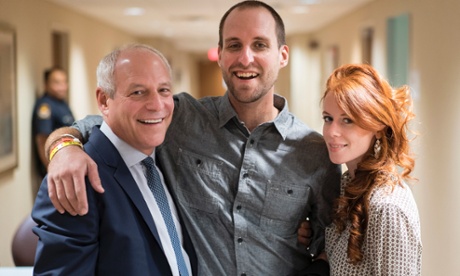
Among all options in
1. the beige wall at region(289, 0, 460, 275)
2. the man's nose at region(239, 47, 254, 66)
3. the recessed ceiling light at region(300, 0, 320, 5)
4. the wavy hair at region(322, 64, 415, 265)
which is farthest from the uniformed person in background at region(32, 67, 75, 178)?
the wavy hair at region(322, 64, 415, 265)

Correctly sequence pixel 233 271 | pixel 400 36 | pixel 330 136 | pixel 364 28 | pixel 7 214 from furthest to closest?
1. pixel 364 28
2. pixel 400 36
3. pixel 7 214
4. pixel 233 271
5. pixel 330 136

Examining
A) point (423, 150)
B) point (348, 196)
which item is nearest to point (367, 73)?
point (348, 196)

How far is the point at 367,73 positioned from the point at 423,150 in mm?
3114

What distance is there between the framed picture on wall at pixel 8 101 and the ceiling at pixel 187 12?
4.94ft

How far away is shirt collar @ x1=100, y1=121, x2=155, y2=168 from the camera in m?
1.73

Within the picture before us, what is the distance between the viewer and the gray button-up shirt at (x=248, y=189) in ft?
6.38

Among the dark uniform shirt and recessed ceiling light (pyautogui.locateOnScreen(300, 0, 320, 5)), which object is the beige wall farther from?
the dark uniform shirt

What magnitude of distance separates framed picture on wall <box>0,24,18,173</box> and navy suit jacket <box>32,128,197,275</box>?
3.53 m

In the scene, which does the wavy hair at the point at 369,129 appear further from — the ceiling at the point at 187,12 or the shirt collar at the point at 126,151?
the ceiling at the point at 187,12

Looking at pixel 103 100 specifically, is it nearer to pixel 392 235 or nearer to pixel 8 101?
pixel 392 235

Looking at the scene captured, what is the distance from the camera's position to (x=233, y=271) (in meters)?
1.95

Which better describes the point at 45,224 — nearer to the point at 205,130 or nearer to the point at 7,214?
the point at 205,130

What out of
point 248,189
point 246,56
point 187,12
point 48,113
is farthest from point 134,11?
point 248,189

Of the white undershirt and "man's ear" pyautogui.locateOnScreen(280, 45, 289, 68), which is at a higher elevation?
"man's ear" pyautogui.locateOnScreen(280, 45, 289, 68)
